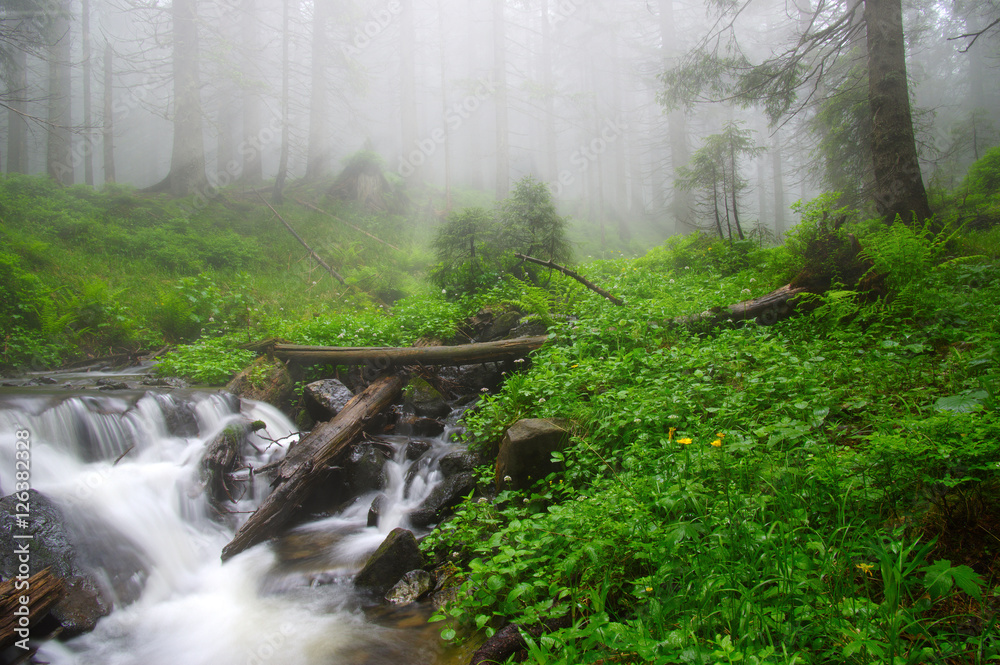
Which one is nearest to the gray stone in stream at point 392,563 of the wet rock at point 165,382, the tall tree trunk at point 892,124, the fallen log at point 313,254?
the wet rock at point 165,382

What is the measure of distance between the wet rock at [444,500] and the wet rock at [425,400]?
6.72 feet

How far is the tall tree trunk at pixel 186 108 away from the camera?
48.7ft

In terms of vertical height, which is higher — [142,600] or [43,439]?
[43,439]

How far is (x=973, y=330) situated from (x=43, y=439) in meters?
8.93

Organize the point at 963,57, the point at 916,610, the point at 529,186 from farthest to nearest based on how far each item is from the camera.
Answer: the point at 963,57, the point at 529,186, the point at 916,610

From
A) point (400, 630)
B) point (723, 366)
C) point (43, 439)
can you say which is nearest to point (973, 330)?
point (723, 366)

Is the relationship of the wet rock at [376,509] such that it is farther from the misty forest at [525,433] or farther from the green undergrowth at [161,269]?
the green undergrowth at [161,269]

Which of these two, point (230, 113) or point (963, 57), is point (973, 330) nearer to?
point (230, 113)

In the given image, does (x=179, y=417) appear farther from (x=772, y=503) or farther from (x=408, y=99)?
(x=408, y=99)

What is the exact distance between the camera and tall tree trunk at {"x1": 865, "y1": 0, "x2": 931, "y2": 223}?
6.85 meters

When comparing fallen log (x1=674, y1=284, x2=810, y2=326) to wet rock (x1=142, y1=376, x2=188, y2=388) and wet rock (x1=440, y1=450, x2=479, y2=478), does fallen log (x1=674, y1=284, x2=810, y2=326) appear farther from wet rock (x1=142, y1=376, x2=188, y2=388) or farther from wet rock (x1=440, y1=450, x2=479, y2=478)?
wet rock (x1=142, y1=376, x2=188, y2=388)

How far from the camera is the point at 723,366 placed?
4.21m

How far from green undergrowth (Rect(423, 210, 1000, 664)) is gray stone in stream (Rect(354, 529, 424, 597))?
0.76ft

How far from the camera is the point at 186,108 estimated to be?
15.3 metres
